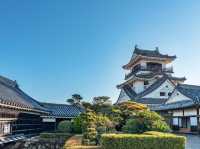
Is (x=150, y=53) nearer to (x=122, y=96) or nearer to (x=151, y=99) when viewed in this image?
(x=122, y=96)

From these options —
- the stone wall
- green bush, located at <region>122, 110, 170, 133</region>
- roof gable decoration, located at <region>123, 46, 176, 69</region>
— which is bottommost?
the stone wall

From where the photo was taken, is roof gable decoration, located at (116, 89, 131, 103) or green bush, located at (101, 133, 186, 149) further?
roof gable decoration, located at (116, 89, 131, 103)

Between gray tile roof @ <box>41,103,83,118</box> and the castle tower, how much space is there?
69.2 ft

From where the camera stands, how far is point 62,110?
35.1m

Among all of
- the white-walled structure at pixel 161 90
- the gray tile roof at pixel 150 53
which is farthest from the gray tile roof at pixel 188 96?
the gray tile roof at pixel 150 53

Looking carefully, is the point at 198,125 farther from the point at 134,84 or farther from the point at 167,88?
the point at 134,84

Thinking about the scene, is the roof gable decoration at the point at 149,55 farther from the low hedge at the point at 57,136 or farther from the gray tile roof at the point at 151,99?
the low hedge at the point at 57,136

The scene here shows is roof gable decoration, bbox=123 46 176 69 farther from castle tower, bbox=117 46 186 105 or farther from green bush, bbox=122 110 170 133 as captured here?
green bush, bbox=122 110 170 133

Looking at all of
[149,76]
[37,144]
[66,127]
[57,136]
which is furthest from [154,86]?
[37,144]

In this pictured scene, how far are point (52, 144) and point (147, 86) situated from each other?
125 ft

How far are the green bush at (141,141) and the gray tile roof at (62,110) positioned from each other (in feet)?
62.8

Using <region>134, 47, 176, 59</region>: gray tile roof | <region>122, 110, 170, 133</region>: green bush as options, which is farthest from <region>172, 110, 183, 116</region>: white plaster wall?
<region>134, 47, 176, 59</region>: gray tile roof

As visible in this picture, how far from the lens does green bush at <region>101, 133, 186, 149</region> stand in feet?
45.8

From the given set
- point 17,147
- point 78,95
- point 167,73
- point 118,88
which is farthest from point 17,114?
point 118,88
